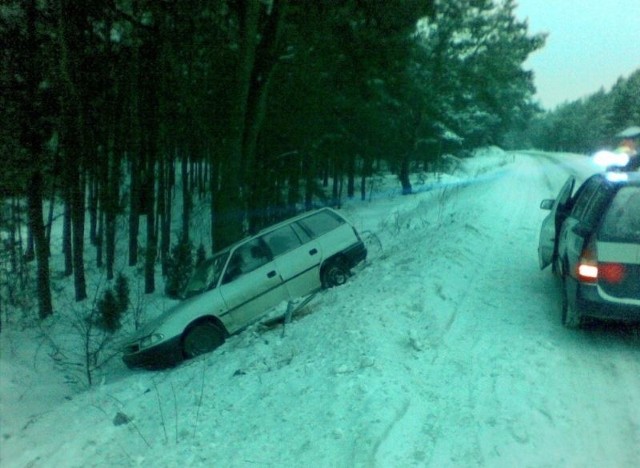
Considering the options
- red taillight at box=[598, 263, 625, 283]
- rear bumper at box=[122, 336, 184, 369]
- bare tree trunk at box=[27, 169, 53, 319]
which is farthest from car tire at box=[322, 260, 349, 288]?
→ bare tree trunk at box=[27, 169, 53, 319]

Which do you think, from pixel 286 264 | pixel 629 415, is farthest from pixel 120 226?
pixel 629 415

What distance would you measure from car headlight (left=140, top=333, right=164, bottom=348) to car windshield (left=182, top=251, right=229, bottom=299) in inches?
43.5

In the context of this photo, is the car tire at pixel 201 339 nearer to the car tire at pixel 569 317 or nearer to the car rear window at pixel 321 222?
the car rear window at pixel 321 222

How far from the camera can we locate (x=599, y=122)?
98.9m

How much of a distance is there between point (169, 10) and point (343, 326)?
31.8 ft

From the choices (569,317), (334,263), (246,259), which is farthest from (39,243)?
(569,317)

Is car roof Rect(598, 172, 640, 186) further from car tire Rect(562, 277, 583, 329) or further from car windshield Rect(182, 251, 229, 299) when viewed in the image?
car windshield Rect(182, 251, 229, 299)

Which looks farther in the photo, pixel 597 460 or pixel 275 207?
pixel 275 207

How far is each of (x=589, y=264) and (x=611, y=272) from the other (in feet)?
0.72

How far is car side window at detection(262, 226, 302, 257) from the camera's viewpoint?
11180mm

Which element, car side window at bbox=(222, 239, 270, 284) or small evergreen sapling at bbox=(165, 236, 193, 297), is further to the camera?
small evergreen sapling at bbox=(165, 236, 193, 297)

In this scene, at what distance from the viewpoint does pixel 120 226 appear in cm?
3556

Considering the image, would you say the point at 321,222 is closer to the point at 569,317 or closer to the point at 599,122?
the point at 569,317

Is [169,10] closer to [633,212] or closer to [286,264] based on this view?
[286,264]
